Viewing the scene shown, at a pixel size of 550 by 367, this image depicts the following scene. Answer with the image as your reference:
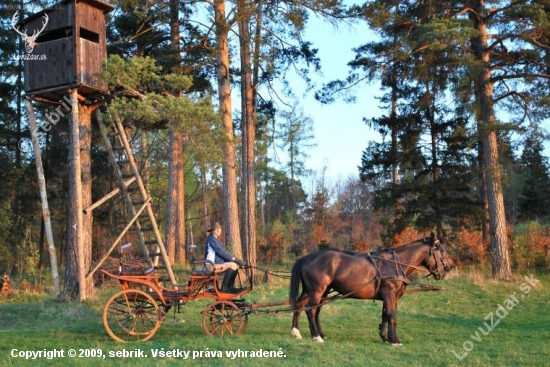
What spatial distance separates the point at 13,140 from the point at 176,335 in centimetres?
1843

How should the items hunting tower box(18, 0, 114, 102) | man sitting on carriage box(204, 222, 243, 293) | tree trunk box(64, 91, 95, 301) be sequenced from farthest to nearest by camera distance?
tree trunk box(64, 91, 95, 301) < hunting tower box(18, 0, 114, 102) < man sitting on carriage box(204, 222, 243, 293)

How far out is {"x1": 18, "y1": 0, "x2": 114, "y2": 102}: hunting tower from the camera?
13.8 m

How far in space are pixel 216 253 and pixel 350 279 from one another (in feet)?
7.98

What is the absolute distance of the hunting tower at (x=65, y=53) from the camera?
45.2ft

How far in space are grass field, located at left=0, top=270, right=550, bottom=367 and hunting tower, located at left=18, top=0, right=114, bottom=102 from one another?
530 centimetres

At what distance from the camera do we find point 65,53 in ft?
45.6

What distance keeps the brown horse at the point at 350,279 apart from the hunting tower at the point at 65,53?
7428mm

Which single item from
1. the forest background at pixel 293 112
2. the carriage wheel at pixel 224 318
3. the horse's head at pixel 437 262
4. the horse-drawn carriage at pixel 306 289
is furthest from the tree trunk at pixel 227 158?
the horse's head at pixel 437 262

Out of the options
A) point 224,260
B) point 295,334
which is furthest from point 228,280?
point 295,334

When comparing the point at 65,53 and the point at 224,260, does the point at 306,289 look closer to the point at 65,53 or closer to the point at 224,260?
the point at 224,260

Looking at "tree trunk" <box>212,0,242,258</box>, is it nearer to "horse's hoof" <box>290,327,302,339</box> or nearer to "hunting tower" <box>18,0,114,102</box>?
"hunting tower" <box>18,0,114,102</box>

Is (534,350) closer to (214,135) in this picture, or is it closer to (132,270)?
(132,270)

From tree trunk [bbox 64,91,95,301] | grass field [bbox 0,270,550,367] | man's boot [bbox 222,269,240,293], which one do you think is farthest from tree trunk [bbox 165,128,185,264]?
man's boot [bbox 222,269,240,293]

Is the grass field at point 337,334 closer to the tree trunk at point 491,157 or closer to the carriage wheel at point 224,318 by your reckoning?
the carriage wheel at point 224,318
